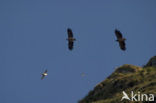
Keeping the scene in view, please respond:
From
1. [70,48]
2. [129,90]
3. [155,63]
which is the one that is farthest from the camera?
[155,63]

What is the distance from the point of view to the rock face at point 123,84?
311 ft

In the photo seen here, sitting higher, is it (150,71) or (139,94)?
(150,71)

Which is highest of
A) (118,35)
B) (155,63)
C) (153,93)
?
(155,63)

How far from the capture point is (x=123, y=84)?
101500 mm

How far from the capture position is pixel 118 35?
266 feet

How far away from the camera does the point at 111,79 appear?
108m

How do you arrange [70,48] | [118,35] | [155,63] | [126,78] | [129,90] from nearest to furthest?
[118,35] → [70,48] → [129,90] → [126,78] → [155,63]

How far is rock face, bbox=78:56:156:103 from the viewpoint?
311 ft

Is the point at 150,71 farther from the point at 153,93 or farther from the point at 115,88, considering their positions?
the point at 153,93

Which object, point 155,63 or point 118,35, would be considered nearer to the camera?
point 118,35

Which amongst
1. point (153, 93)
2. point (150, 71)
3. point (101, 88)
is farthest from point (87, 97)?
point (153, 93)

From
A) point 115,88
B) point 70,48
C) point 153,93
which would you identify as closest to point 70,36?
point 70,48

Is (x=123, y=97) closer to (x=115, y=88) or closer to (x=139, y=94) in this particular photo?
(x=139, y=94)

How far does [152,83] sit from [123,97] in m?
5.72
